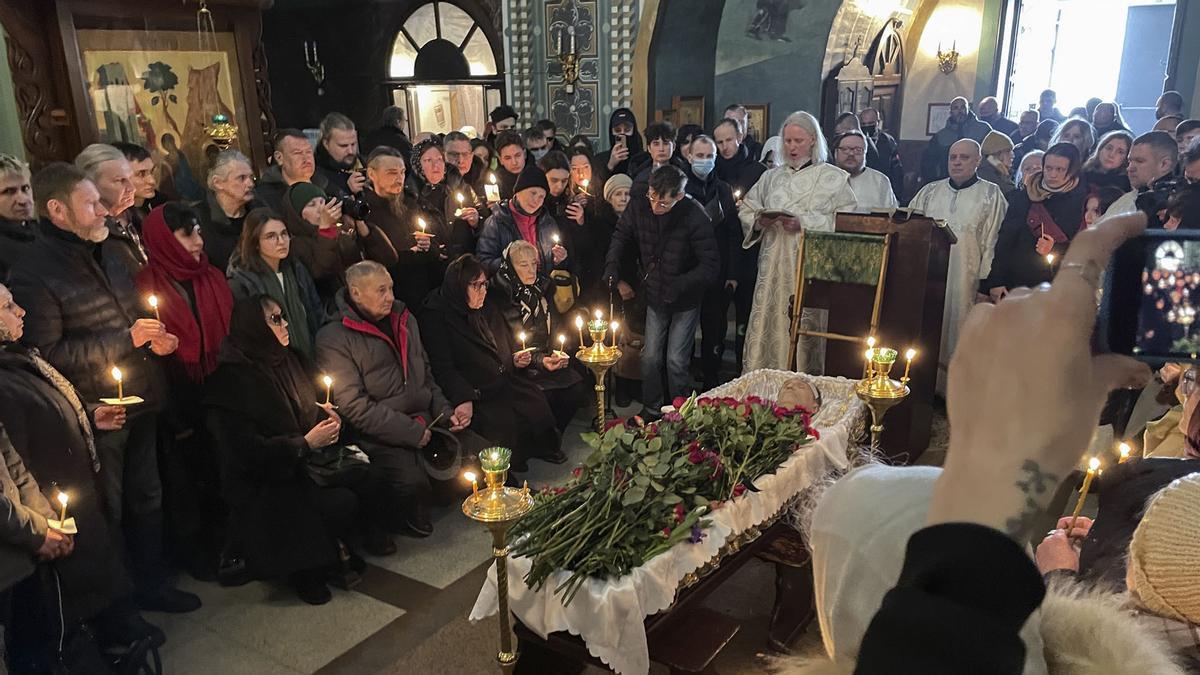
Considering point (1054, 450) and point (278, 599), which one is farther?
point (278, 599)

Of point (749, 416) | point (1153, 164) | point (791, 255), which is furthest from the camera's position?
point (791, 255)

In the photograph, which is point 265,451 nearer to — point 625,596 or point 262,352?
point 262,352

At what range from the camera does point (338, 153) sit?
531 centimetres

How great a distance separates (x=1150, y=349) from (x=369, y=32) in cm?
1442

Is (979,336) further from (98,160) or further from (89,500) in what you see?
(98,160)

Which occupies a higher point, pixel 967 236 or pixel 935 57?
pixel 935 57

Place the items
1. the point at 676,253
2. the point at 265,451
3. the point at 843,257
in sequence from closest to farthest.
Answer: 1. the point at 265,451
2. the point at 843,257
3. the point at 676,253

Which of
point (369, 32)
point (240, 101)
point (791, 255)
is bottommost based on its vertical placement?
point (791, 255)

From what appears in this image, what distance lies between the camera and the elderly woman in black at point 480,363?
4.79 metres

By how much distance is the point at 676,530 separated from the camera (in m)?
2.88

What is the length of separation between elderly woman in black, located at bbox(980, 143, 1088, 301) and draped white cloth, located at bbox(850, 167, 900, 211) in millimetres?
807

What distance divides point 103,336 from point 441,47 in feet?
35.4

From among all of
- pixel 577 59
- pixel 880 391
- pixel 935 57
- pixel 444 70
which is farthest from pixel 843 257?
pixel 935 57

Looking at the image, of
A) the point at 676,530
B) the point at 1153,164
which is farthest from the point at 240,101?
the point at 1153,164
